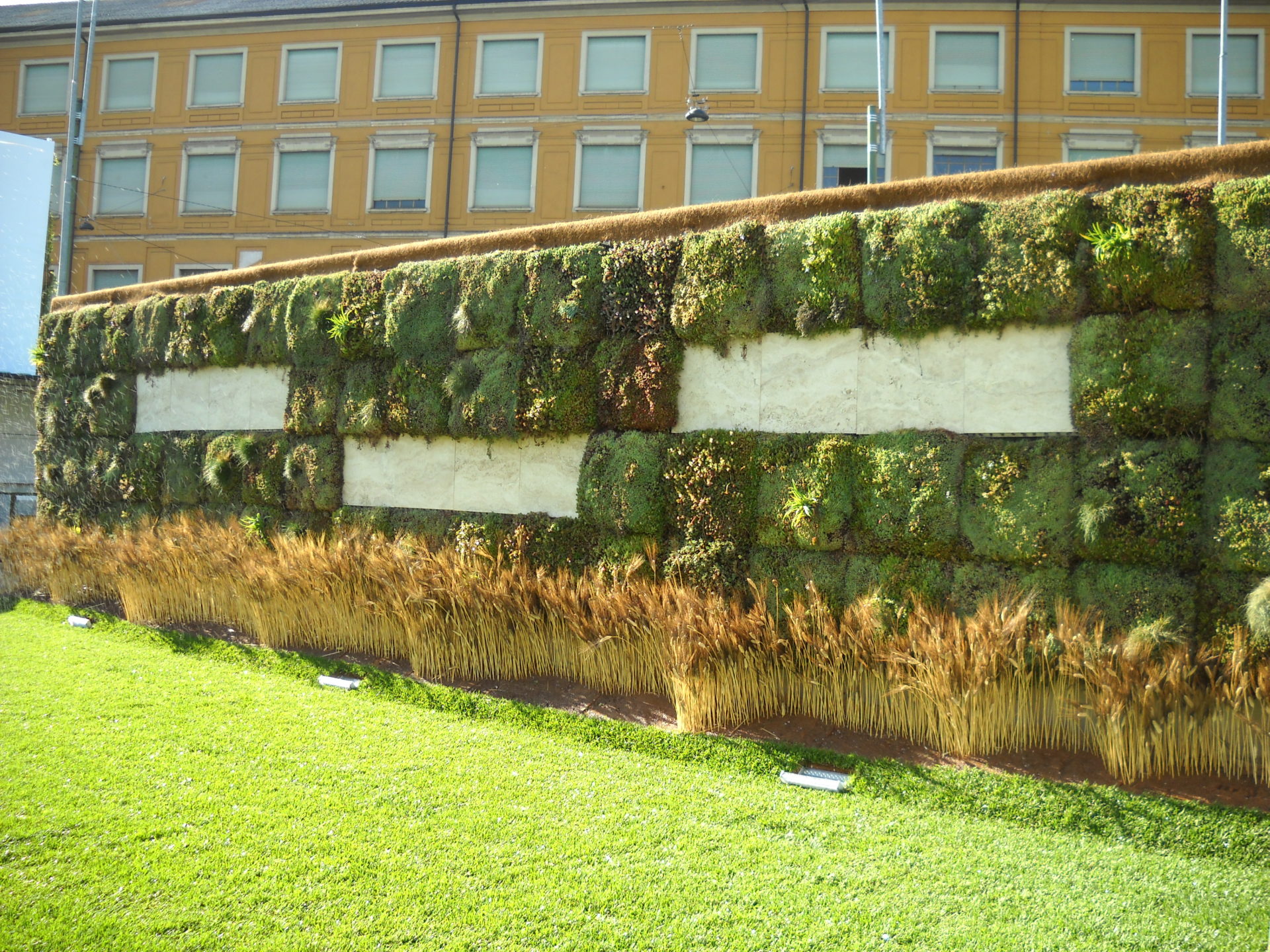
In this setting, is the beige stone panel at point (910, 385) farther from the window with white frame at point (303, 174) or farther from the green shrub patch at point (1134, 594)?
the window with white frame at point (303, 174)

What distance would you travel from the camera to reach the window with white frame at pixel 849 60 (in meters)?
22.3

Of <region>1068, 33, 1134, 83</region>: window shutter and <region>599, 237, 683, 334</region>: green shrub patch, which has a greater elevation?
<region>1068, 33, 1134, 83</region>: window shutter

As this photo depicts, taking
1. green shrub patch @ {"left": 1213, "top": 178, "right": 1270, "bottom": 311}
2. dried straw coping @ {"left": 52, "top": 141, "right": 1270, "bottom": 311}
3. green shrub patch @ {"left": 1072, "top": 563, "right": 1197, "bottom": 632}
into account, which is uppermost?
dried straw coping @ {"left": 52, "top": 141, "right": 1270, "bottom": 311}

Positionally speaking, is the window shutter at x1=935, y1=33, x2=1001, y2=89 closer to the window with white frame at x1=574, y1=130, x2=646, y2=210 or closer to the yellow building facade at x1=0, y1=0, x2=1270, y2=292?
the yellow building facade at x1=0, y1=0, x2=1270, y2=292

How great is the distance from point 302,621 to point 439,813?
375 centimetres

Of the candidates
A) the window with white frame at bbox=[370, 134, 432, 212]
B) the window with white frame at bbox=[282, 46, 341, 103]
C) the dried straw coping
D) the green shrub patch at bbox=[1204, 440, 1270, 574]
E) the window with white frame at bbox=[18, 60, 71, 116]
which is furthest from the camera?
the window with white frame at bbox=[18, 60, 71, 116]

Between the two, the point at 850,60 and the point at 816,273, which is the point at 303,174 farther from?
the point at 816,273

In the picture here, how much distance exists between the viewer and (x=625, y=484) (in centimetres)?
680

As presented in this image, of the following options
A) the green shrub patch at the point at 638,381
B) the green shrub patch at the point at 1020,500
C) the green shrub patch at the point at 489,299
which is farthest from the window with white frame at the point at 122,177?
the green shrub patch at the point at 1020,500

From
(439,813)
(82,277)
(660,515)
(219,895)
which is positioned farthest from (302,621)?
(82,277)

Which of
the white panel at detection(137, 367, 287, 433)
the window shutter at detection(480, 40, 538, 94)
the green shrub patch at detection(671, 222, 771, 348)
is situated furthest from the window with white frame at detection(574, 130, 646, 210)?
the green shrub patch at detection(671, 222, 771, 348)

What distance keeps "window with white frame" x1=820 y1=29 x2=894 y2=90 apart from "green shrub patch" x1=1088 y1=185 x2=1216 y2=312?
18926 millimetres

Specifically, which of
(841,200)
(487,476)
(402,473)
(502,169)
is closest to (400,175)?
(502,169)

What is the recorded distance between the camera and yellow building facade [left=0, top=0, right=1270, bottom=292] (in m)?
21.7
